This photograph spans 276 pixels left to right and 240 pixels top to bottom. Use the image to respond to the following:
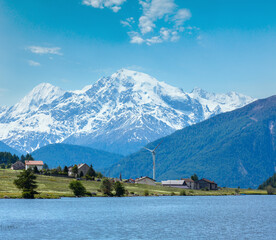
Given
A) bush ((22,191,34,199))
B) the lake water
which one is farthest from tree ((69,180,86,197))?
the lake water

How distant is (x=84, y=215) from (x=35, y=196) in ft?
221

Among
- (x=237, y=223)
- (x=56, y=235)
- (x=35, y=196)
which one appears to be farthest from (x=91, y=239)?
(x=35, y=196)

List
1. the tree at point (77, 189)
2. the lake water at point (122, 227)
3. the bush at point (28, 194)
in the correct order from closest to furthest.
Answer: the lake water at point (122, 227)
the bush at point (28, 194)
the tree at point (77, 189)

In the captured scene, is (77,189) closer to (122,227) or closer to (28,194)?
(28,194)

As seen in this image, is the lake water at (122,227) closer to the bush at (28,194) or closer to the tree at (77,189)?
the bush at (28,194)

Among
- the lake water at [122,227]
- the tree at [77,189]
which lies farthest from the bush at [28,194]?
the lake water at [122,227]

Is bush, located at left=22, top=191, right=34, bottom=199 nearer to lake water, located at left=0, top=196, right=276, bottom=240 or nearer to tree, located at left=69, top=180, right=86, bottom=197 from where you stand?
tree, located at left=69, top=180, right=86, bottom=197

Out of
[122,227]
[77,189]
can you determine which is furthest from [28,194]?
[122,227]

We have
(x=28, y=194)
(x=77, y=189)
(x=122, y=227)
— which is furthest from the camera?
(x=77, y=189)

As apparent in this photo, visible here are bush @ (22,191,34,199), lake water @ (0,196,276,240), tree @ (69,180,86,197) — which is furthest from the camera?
tree @ (69,180,86,197)

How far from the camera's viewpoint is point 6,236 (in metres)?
73.2

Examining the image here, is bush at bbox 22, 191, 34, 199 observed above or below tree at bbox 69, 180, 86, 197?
below

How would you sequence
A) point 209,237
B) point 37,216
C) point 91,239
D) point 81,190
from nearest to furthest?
point 91,239, point 209,237, point 37,216, point 81,190

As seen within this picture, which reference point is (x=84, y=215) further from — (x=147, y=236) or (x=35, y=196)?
(x=35, y=196)
